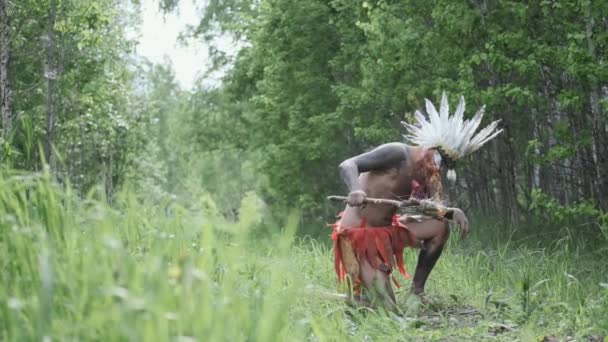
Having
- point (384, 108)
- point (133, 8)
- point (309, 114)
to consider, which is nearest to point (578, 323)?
point (384, 108)

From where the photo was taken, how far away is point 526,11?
12148 millimetres

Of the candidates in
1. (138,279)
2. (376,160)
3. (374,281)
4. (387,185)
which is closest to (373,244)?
(374,281)

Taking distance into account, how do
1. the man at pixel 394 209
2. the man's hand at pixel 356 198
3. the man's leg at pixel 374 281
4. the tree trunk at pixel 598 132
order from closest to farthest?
the man's hand at pixel 356 198 → the man's leg at pixel 374 281 → the man at pixel 394 209 → the tree trunk at pixel 598 132

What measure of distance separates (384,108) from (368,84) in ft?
5.32

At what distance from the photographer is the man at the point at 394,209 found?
26.1 feet

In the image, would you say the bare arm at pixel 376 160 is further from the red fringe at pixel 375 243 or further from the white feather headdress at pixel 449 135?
the red fringe at pixel 375 243

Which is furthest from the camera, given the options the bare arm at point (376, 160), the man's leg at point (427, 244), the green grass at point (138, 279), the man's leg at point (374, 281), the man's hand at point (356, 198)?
the man's leg at point (427, 244)

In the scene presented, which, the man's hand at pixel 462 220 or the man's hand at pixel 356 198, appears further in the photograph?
the man's hand at pixel 462 220

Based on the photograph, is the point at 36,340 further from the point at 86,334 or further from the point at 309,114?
the point at 309,114

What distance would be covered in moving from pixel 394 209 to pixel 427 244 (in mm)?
403

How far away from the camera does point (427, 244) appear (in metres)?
8.27

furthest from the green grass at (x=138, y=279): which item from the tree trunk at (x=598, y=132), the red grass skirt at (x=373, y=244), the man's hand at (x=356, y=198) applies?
the tree trunk at (x=598, y=132)

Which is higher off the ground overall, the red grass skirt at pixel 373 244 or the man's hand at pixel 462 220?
the man's hand at pixel 462 220

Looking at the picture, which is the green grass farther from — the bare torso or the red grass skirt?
the bare torso
